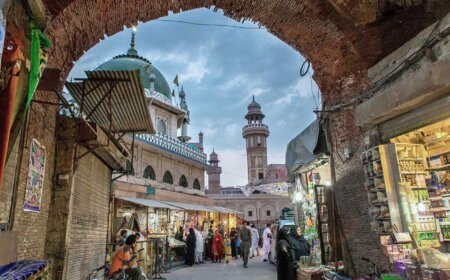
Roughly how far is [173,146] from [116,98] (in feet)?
52.5

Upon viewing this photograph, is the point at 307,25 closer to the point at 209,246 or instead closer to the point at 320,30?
the point at 320,30

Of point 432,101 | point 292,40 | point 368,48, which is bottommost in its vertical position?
point 432,101

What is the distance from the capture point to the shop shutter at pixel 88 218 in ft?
23.3

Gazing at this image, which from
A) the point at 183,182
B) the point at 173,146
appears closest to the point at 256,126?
the point at 183,182

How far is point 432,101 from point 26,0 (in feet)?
17.2

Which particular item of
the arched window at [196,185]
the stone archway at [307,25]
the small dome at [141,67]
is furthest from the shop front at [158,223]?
the small dome at [141,67]

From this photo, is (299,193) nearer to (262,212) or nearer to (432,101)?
(432,101)

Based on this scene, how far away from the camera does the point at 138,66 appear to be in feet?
85.0

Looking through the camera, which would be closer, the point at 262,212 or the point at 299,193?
the point at 299,193

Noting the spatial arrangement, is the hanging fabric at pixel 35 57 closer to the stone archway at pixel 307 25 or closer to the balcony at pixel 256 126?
the stone archway at pixel 307 25

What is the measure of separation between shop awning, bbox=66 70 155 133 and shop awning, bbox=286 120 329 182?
407cm

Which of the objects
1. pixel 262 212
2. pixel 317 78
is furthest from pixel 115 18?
pixel 262 212

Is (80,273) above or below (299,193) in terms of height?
below

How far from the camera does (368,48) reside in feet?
21.6
